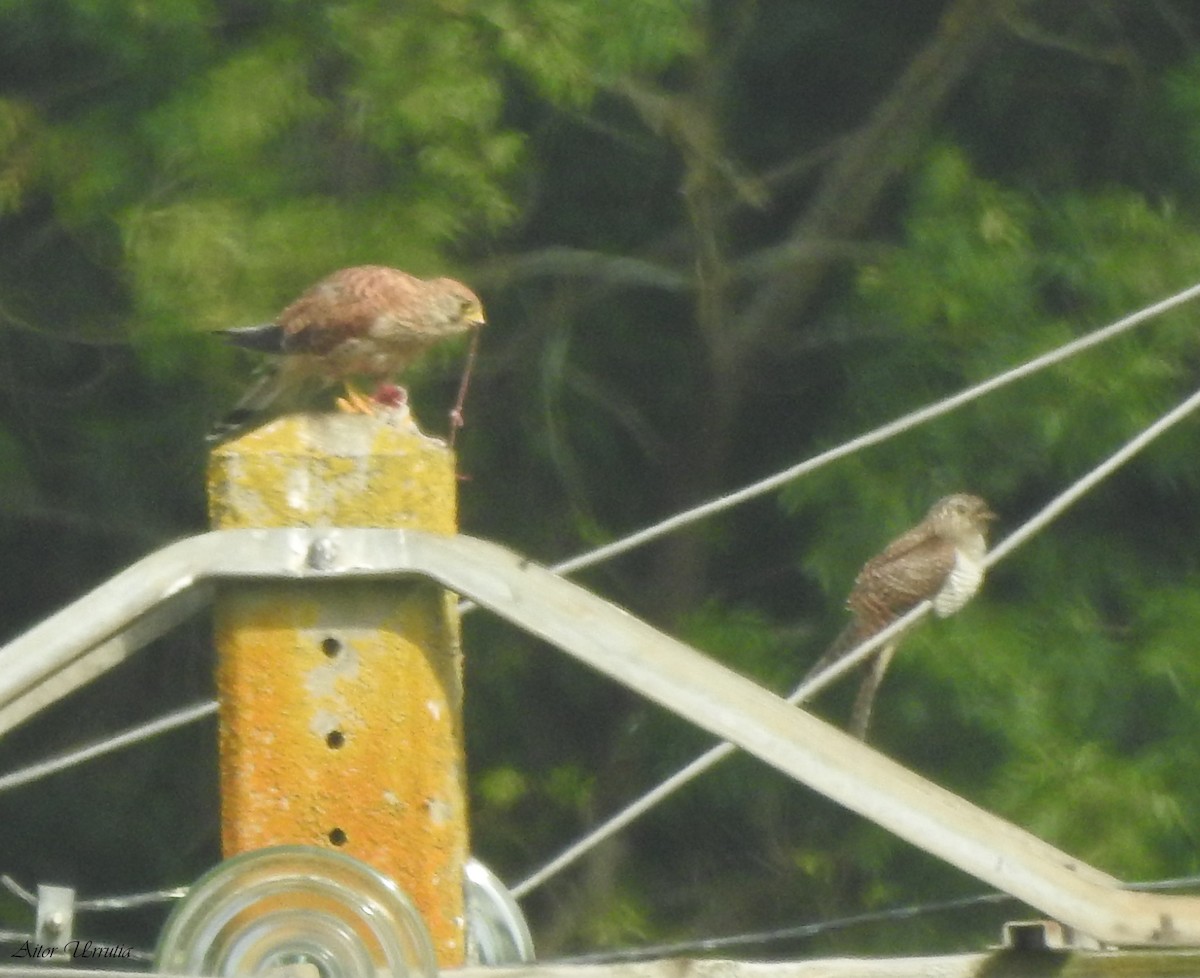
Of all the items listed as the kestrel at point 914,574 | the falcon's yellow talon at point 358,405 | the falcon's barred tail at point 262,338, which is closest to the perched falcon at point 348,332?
the falcon's barred tail at point 262,338

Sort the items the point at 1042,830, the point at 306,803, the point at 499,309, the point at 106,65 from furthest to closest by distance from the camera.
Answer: the point at 499,309 → the point at 106,65 → the point at 1042,830 → the point at 306,803

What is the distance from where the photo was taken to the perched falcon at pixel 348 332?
17.6 feet

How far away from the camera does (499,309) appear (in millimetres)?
8844

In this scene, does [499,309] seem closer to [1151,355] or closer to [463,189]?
[463,189]

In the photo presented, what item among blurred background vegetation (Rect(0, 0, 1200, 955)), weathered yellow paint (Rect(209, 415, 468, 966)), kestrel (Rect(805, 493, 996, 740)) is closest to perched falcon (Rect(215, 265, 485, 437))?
blurred background vegetation (Rect(0, 0, 1200, 955))

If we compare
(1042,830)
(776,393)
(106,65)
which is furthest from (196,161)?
(1042,830)

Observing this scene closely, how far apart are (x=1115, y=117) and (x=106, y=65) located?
10.4 ft

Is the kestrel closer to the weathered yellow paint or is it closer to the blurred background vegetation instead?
the blurred background vegetation

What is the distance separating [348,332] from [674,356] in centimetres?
408

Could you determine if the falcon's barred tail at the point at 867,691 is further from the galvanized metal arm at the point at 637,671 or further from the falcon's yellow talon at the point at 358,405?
the galvanized metal arm at the point at 637,671

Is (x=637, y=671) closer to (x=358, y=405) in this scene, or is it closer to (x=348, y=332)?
(x=358, y=405)

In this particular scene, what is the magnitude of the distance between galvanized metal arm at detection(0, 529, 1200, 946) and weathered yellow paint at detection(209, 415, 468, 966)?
54 mm

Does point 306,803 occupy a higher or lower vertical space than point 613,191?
lower

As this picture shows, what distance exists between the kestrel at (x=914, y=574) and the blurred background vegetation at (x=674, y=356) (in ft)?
0.94
